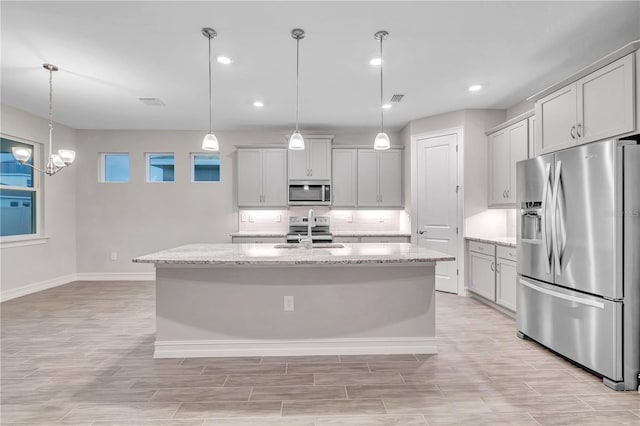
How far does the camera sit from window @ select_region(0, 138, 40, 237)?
15.6ft

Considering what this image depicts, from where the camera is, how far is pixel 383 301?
2.91 meters

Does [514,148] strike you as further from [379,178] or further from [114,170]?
[114,170]

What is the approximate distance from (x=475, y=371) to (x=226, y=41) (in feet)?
10.8

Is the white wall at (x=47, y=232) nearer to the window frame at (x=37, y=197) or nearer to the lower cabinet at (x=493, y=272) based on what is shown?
the window frame at (x=37, y=197)

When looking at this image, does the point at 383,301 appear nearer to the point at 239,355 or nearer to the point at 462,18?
the point at 239,355

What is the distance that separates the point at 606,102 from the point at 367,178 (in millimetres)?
3560

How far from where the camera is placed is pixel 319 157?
18.5 feet

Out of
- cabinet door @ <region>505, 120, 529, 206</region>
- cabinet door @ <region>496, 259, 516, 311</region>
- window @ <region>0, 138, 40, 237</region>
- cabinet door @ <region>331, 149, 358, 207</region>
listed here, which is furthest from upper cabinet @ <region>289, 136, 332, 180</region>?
window @ <region>0, 138, 40, 237</region>

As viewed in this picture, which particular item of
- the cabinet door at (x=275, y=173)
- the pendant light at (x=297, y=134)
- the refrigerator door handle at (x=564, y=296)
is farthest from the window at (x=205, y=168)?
the refrigerator door handle at (x=564, y=296)

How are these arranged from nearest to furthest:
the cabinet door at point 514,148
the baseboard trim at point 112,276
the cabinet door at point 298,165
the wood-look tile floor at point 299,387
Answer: the wood-look tile floor at point 299,387 → the cabinet door at point 514,148 → the cabinet door at point 298,165 → the baseboard trim at point 112,276

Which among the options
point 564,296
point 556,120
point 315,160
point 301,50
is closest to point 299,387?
point 564,296

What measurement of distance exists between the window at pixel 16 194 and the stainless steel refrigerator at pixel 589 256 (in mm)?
6401

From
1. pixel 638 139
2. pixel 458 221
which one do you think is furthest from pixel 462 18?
pixel 458 221

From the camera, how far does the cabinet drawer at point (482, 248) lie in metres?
4.13
